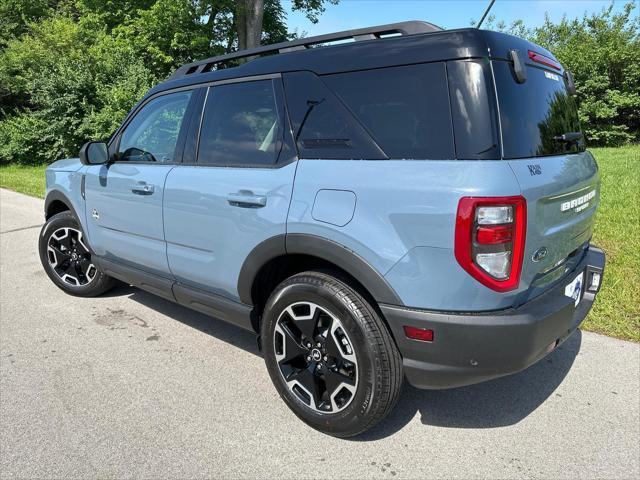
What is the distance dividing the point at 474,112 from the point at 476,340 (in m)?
0.95

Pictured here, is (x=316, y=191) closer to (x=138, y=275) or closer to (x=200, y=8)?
(x=138, y=275)

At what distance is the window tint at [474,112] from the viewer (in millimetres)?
1958

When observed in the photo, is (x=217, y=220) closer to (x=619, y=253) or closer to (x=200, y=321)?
(x=200, y=321)

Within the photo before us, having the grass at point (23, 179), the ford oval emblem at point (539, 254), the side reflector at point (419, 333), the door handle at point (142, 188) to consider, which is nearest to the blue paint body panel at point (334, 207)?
the side reflector at point (419, 333)

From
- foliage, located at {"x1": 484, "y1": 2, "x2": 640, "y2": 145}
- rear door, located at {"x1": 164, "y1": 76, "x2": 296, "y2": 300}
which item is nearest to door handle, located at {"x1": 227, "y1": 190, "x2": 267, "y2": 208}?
rear door, located at {"x1": 164, "y1": 76, "x2": 296, "y2": 300}

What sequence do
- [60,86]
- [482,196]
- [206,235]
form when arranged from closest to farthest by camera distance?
[482,196] → [206,235] → [60,86]

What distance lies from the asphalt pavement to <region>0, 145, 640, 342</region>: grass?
10.4 inches

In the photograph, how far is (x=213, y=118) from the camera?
3057mm

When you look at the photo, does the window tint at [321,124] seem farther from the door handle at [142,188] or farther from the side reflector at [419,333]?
the door handle at [142,188]

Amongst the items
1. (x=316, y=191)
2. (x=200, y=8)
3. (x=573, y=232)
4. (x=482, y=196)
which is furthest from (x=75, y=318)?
(x=200, y=8)

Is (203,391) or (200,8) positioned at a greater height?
(200,8)

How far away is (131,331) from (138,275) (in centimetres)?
52

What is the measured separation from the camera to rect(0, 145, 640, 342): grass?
3.70 m

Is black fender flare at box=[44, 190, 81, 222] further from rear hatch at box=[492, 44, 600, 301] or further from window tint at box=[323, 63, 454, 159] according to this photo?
rear hatch at box=[492, 44, 600, 301]
